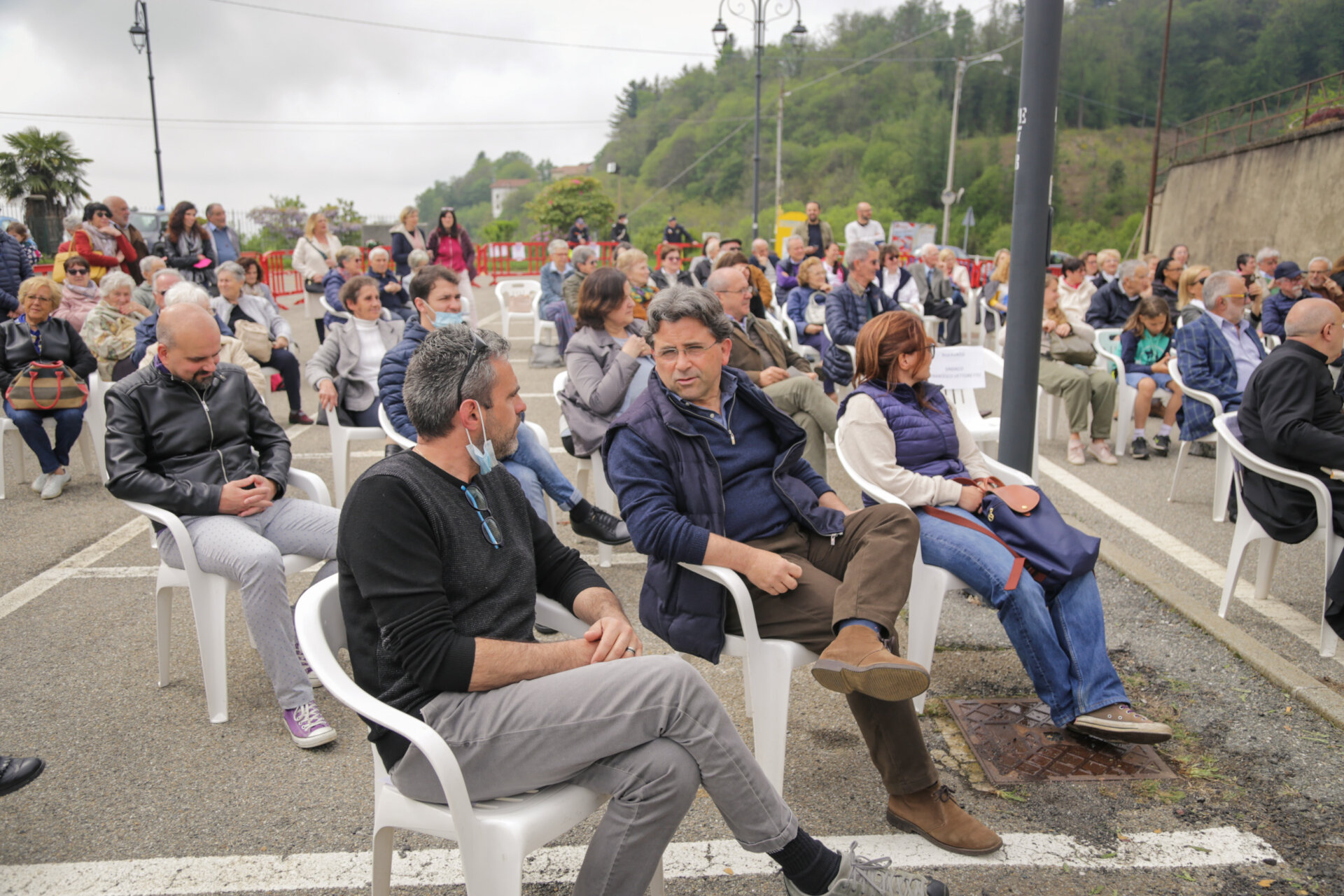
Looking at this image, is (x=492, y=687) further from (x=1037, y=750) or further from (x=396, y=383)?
(x=396, y=383)

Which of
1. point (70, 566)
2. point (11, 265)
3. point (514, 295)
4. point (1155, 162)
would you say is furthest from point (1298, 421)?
point (1155, 162)

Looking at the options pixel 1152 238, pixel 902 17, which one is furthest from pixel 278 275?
pixel 902 17

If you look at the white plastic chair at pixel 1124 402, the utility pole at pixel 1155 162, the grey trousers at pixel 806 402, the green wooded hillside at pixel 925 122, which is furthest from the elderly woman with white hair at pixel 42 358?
the green wooded hillside at pixel 925 122

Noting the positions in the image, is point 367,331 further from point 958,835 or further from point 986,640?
point 958,835

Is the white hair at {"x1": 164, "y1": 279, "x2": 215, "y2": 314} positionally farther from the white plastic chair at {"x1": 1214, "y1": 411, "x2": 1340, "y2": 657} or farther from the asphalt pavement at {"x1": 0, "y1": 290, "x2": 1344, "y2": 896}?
the white plastic chair at {"x1": 1214, "y1": 411, "x2": 1340, "y2": 657}

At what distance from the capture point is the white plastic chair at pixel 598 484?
4805mm

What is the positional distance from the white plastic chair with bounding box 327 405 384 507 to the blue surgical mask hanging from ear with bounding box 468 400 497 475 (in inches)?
140

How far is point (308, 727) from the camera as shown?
307 centimetres

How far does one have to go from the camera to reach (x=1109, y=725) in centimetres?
286

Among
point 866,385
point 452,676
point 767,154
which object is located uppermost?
point 767,154

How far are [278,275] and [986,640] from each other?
1936 cm

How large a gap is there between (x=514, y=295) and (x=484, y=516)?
12062 millimetres

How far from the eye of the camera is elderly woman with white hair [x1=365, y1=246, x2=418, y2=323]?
9211mm

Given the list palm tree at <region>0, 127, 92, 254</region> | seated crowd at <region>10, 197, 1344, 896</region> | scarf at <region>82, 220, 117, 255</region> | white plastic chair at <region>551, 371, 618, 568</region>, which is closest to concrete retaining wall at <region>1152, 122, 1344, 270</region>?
seated crowd at <region>10, 197, 1344, 896</region>
